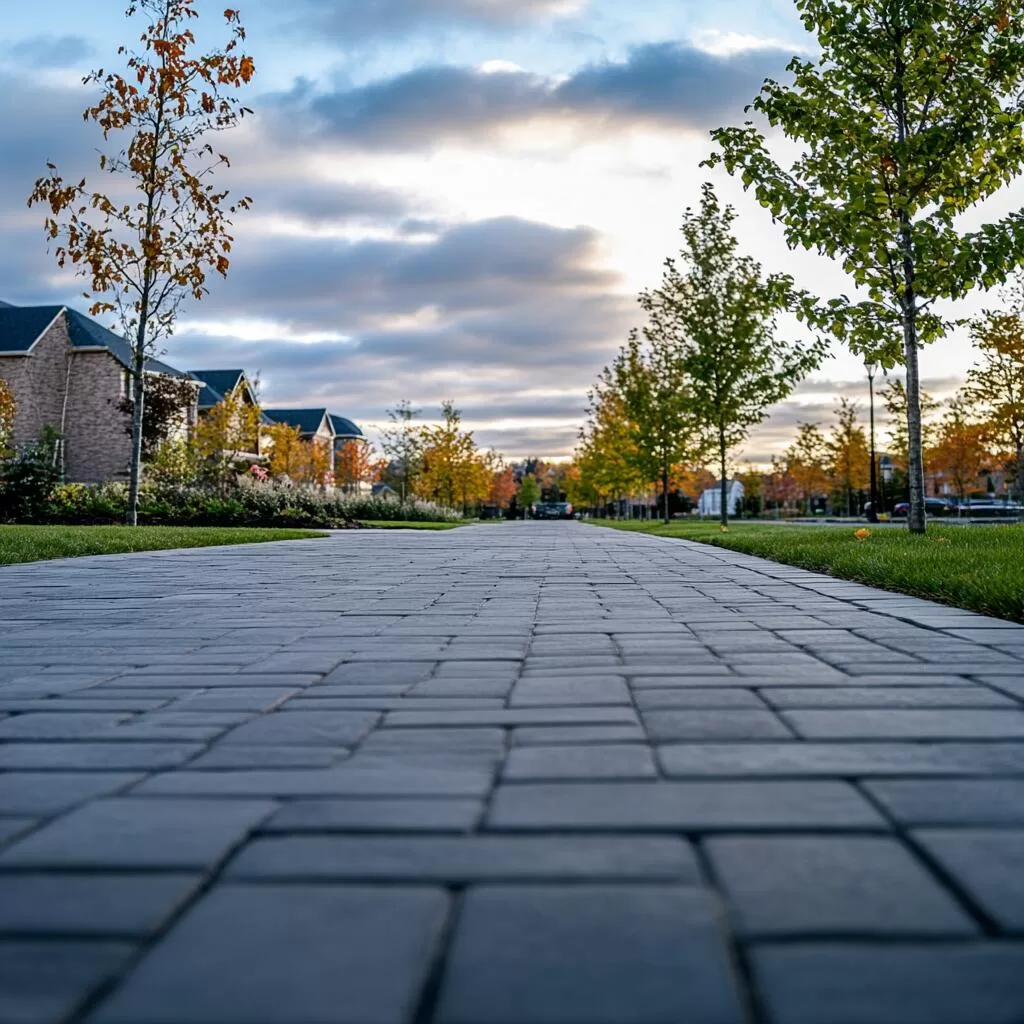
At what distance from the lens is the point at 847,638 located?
433 centimetres

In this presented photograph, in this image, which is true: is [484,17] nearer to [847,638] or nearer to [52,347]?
[847,638]

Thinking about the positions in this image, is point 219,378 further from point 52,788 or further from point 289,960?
point 289,960

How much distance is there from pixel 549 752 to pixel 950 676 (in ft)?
5.96

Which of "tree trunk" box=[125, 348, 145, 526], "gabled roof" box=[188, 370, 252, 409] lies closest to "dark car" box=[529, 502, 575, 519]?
"gabled roof" box=[188, 370, 252, 409]

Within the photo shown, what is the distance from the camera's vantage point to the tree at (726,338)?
67.5 ft

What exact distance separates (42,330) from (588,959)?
137 feet

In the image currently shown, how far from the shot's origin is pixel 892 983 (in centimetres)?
127

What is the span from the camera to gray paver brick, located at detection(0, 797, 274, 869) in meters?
1.73

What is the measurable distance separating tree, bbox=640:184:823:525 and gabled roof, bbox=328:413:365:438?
71.1 m

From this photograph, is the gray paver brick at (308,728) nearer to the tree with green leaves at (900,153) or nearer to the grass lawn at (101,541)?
the grass lawn at (101,541)

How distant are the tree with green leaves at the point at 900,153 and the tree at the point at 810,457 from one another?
39.4m

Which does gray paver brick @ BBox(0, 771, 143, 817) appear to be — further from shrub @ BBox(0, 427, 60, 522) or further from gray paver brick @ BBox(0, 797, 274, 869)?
shrub @ BBox(0, 427, 60, 522)

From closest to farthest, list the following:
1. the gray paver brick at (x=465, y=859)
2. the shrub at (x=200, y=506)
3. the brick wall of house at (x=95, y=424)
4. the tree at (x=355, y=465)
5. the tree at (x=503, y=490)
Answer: the gray paver brick at (x=465, y=859)
the shrub at (x=200, y=506)
the brick wall of house at (x=95, y=424)
the tree at (x=355, y=465)
the tree at (x=503, y=490)

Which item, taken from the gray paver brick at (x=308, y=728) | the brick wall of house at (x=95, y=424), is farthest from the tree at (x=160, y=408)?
the gray paver brick at (x=308, y=728)
